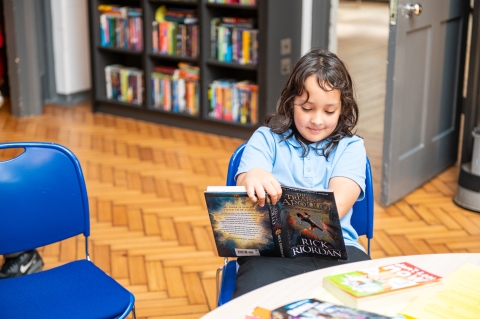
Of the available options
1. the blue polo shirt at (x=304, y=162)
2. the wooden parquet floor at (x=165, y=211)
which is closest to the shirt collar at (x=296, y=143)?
the blue polo shirt at (x=304, y=162)

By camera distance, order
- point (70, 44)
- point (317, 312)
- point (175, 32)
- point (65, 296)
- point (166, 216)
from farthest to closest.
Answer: point (70, 44) → point (175, 32) → point (166, 216) → point (65, 296) → point (317, 312)

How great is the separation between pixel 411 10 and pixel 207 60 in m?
1.80

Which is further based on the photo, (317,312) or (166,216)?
(166,216)

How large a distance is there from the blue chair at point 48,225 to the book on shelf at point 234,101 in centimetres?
273

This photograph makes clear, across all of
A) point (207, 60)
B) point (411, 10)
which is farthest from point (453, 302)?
point (207, 60)

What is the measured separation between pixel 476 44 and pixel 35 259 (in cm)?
257

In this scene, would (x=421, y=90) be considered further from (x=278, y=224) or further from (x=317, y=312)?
(x=317, y=312)

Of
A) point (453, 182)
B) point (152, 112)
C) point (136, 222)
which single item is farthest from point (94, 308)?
point (152, 112)

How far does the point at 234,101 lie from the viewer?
466 cm

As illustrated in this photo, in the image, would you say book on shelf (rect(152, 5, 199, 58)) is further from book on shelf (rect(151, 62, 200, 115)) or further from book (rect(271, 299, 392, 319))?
book (rect(271, 299, 392, 319))

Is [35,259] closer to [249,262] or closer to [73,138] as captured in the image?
[249,262]

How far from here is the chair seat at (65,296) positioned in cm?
169

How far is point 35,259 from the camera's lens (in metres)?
2.76

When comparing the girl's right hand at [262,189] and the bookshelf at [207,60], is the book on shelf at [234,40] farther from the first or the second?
the girl's right hand at [262,189]
